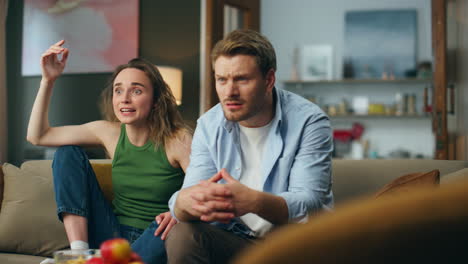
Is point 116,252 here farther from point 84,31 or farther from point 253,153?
point 84,31

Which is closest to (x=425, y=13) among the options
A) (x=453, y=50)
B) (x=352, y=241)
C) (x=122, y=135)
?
(x=453, y=50)

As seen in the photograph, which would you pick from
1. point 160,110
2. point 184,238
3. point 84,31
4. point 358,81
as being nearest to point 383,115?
point 358,81

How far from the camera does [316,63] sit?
21.6 feet

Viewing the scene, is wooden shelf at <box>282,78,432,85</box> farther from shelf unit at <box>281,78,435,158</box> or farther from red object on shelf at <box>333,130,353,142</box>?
red object on shelf at <box>333,130,353,142</box>

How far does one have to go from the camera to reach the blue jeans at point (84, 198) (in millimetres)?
2059

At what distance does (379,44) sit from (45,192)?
16.3ft

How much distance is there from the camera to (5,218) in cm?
239

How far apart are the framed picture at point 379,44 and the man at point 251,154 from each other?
477cm

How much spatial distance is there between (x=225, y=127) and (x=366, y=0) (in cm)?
527

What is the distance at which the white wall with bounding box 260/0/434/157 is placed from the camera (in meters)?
6.31

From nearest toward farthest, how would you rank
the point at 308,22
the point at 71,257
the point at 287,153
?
the point at 71,257
the point at 287,153
the point at 308,22

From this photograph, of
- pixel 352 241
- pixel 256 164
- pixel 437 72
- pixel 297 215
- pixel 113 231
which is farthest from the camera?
pixel 437 72

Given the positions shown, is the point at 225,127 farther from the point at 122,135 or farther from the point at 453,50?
the point at 453,50

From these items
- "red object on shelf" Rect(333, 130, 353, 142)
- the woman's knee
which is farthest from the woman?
"red object on shelf" Rect(333, 130, 353, 142)
